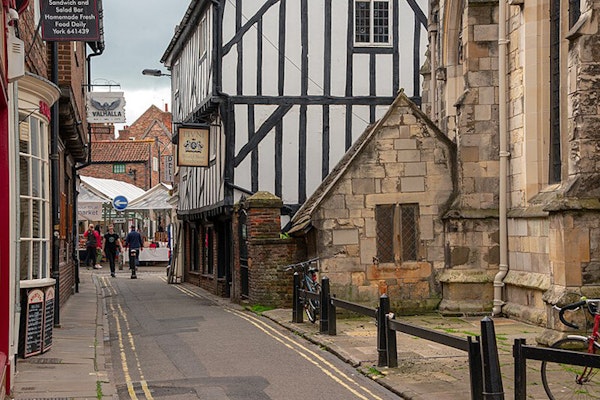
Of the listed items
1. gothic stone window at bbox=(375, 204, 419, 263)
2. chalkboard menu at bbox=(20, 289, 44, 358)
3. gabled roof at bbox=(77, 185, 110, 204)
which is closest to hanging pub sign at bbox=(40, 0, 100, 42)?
chalkboard menu at bbox=(20, 289, 44, 358)

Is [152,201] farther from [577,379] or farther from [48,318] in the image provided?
[577,379]

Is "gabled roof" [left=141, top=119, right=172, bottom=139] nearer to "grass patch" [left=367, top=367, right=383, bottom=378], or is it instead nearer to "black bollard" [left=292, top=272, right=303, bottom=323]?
"black bollard" [left=292, top=272, right=303, bottom=323]

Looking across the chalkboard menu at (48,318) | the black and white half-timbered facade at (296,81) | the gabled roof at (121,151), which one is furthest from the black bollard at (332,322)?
the gabled roof at (121,151)

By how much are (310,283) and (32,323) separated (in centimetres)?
619

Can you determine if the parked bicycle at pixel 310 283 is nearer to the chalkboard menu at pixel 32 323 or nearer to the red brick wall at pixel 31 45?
the chalkboard menu at pixel 32 323

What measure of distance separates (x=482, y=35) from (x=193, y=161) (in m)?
9.96

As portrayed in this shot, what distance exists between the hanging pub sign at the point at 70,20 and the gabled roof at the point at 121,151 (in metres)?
56.4

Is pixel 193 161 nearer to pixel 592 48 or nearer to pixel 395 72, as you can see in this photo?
pixel 395 72

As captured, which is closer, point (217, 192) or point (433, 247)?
point (433, 247)

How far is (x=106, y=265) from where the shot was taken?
154 feet

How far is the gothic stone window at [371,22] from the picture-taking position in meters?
24.0

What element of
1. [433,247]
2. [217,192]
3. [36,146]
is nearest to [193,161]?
[217,192]

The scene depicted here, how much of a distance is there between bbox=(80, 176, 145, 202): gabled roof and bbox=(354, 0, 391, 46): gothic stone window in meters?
25.8

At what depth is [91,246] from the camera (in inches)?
1642
